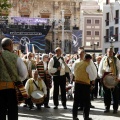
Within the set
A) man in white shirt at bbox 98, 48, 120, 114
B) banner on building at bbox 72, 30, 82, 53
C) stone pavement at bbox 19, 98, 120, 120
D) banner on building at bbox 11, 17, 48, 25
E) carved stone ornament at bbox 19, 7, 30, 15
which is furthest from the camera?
carved stone ornament at bbox 19, 7, 30, 15

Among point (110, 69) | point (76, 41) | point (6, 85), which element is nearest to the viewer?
point (6, 85)

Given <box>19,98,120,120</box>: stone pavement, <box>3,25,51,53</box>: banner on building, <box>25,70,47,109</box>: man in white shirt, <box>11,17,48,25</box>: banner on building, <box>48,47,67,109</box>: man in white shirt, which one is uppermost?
<box>11,17,48,25</box>: banner on building

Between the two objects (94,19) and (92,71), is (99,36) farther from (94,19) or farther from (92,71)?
(92,71)

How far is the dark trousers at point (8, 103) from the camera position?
6.58 m

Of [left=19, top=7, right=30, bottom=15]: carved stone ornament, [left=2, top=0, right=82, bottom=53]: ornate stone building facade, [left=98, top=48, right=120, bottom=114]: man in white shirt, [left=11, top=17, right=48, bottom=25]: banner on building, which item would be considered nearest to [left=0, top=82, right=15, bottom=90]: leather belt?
[left=98, top=48, right=120, bottom=114]: man in white shirt

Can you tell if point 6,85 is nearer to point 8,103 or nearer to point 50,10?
point 8,103

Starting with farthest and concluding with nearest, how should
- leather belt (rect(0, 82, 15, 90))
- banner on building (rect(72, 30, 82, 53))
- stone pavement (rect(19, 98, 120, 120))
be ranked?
banner on building (rect(72, 30, 82, 53)) < stone pavement (rect(19, 98, 120, 120)) < leather belt (rect(0, 82, 15, 90))

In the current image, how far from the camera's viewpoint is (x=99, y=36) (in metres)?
74.4

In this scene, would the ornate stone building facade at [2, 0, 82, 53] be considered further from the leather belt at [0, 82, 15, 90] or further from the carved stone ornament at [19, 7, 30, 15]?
the leather belt at [0, 82, 15, 90]

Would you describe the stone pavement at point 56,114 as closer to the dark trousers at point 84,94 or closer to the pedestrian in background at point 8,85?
the dark trousers at point 84,94

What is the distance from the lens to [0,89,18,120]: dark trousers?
21.6ft

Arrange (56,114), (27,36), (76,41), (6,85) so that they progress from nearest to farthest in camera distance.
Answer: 1. (6,85)
2. (56,114)
3. (27,36)
4. (76,41)

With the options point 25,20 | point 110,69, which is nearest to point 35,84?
point 110,69

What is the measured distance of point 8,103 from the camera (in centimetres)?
659
